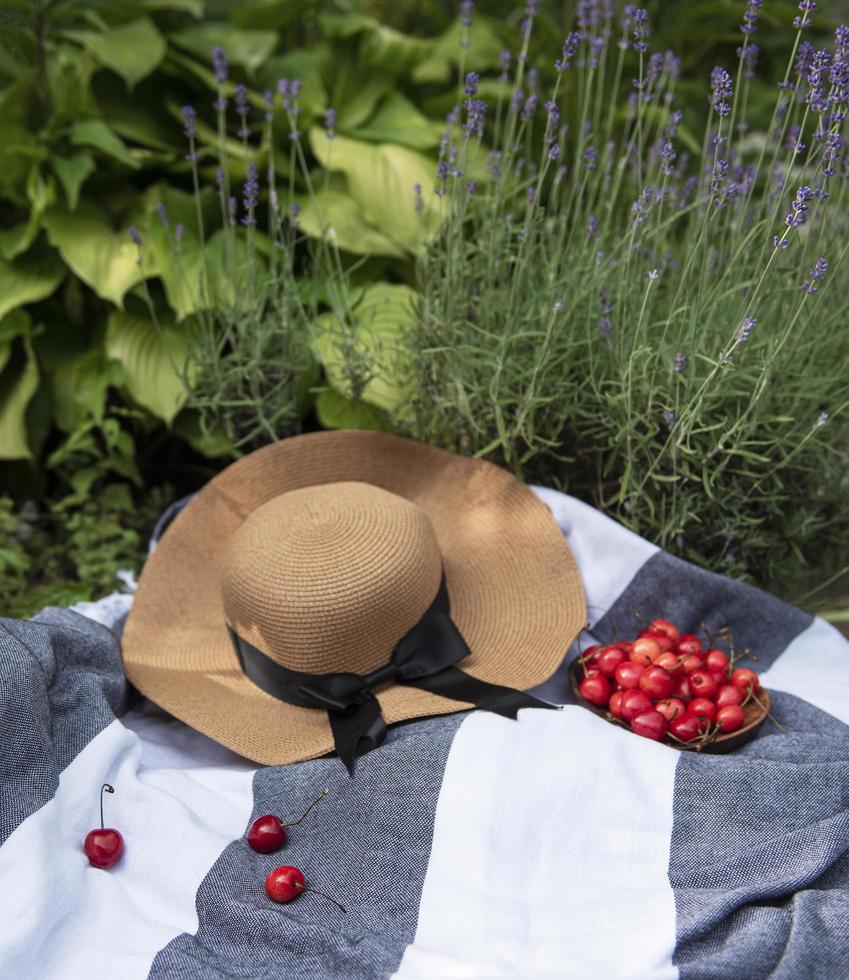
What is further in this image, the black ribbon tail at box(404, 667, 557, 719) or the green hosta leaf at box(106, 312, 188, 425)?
the green hosta leaf at box(106, 312, 188, 425)

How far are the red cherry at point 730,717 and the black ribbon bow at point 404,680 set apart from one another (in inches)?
9.5

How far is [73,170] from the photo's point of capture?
2.22 m

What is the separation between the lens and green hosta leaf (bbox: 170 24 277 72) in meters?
2.43

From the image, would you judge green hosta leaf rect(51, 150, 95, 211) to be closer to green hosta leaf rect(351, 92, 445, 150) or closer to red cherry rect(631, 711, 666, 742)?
green hosta leaf rect(351, 92, 445, 150)

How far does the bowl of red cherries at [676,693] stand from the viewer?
1306mm

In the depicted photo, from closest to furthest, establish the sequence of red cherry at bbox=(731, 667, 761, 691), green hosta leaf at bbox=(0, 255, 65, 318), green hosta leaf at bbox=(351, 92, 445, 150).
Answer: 1. red cherry at bbox=(731, 667, 761, 691)
2. green hosta leaf at bbox=(0, 255, 65, 318)
3. green hosta leaf at bbox=(351, 92, 445, 150)

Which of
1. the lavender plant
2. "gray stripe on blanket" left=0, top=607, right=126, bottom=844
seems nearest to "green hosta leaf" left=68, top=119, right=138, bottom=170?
the lavender plant

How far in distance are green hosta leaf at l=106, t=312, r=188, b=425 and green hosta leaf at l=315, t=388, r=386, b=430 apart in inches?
15.3

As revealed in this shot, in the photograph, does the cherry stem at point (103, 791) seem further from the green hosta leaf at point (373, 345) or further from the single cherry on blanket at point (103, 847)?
the green hosta leaf at point (373, 345)

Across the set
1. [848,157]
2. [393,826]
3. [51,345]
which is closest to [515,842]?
[393,826]

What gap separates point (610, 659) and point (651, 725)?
0.13 metres

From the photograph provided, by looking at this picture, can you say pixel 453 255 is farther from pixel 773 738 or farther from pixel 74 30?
pixel 74 30

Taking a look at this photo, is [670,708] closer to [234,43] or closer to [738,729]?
[738,729]

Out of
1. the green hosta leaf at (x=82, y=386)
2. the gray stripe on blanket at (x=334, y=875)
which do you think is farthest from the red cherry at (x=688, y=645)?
the green hosta leaf at (x=82, y=386)
